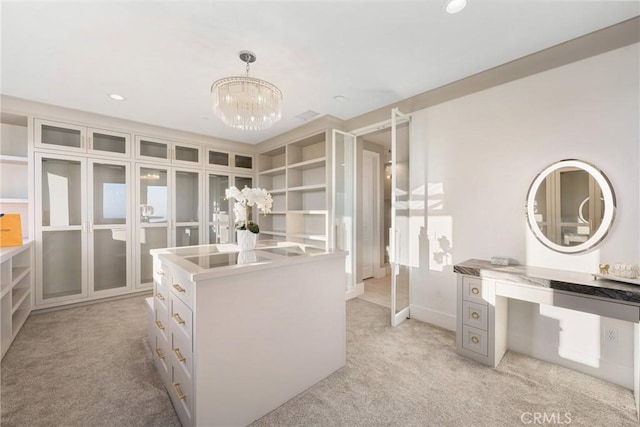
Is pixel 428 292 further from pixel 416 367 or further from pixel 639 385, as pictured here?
pixel 639 385

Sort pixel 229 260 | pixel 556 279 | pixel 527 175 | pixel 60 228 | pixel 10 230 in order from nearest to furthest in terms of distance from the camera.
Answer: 1. pixel 229 260
2. pixel 556 279
3. pixel 527 175
4. pixel 10 230
5. pixel 60 228

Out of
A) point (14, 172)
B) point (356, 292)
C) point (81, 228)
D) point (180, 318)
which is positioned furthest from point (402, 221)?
point (14, 172)

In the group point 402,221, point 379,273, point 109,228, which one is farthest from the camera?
point 379,273

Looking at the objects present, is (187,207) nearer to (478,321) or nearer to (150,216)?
(150,216)

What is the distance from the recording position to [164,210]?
13.6ft

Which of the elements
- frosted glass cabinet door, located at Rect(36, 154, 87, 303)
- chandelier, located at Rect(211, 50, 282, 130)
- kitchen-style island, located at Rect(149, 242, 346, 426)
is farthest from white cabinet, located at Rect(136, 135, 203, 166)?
kitchen-style island, located at Rect(149, 242, 346, 426)

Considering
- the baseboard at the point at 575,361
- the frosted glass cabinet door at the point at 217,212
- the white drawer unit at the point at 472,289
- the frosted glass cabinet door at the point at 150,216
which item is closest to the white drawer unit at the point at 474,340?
the white drawer unit at the point at 472,289

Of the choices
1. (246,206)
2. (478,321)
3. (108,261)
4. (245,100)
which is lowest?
(478,321)

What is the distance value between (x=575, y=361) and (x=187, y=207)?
5.09 meters

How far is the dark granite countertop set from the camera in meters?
1.63

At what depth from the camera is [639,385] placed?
5.38ft

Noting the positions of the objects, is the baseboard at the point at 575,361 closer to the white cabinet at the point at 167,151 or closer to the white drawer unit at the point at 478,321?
the white drawer unit at the point at 478,321

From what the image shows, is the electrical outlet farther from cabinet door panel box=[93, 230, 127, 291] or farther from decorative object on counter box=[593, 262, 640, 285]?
cabinet door panel box=[93, 230, 127, 291]

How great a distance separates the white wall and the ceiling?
0.37 metres
